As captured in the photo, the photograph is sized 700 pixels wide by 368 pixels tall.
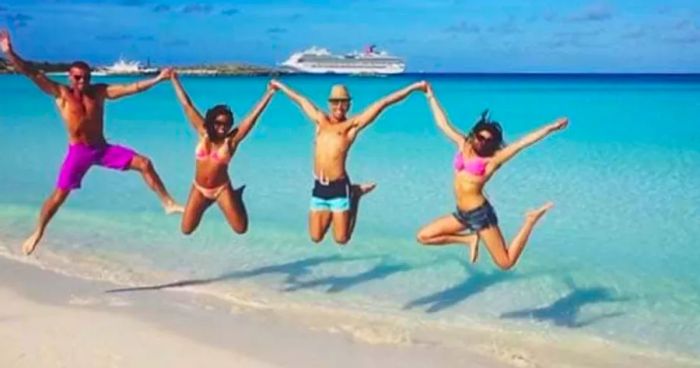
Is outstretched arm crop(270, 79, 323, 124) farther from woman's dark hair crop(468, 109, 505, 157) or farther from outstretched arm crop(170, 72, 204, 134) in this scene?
woman's dark hair crop(468, 109, 505, 157)

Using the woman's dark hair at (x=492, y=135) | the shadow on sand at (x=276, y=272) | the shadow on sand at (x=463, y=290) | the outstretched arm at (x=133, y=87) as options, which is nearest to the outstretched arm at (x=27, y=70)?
the outstretched arm at (x=133, y=87)

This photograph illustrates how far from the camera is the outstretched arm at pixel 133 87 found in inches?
308

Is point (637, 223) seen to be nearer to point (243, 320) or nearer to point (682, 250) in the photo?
point (682, 250)

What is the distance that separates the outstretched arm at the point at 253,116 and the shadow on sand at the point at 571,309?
3.70 meters

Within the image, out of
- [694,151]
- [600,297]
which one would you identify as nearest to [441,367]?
[600,297]

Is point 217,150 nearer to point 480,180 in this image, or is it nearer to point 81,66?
point 81,66

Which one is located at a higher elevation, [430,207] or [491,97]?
[491,97]

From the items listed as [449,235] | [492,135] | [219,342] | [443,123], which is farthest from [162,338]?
[492,135]

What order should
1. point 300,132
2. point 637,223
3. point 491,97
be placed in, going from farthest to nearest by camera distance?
point 491,97 → point 300,132 → point 637,223

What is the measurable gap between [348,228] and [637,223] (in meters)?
7.13

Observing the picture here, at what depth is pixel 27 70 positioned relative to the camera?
7.70m

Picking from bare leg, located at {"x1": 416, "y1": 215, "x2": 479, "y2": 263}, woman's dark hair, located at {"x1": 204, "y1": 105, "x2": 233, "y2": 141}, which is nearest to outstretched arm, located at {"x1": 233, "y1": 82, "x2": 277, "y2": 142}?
woman's dark hair, located at {"x1": 204, "y1": 105, "x2": 233, "y2": 141}

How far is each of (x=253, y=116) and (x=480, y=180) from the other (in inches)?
60.6

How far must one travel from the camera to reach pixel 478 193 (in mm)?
7348
